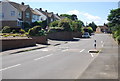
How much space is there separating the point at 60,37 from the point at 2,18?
2206 cm

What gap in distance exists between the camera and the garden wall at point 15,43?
23709mm

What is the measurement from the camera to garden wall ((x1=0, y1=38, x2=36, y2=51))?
77.8 feet

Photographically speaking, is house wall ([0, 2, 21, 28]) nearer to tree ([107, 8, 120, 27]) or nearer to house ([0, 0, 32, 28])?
house ([0, 0, 32, 28])

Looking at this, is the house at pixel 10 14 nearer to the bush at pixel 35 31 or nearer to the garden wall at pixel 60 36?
the garden wall at pixel 60 36

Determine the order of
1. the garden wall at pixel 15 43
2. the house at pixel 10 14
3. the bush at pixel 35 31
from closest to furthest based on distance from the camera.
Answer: the garden wall at pixel 15 43 → the bush at pixel 35 31 → the house at pixel 10 14

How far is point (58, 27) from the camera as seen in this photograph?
5278cm

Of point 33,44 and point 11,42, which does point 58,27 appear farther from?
point 11,42


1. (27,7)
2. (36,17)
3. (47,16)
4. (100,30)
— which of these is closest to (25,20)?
(27,7)

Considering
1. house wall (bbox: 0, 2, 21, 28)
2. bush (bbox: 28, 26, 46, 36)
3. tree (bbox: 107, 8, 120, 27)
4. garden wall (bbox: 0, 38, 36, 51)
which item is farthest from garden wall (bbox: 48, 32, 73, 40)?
tree (bbox: 107, 8, 120, 27)

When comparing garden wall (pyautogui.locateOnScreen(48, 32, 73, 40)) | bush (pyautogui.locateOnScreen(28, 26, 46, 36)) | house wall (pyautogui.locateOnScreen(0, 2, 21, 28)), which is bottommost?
Answer: garden wall (pyautogui.locateOnScreen(48, 32, 73, 40))

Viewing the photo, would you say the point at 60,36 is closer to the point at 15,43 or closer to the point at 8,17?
the point at 8,17

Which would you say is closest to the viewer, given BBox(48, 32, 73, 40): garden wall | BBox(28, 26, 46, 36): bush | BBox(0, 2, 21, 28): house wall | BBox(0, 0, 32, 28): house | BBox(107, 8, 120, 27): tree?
BBox(28, 26, 46, 36): bush

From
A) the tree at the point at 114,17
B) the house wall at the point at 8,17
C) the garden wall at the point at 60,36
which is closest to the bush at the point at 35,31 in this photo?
the garden wall at the point at 60,36

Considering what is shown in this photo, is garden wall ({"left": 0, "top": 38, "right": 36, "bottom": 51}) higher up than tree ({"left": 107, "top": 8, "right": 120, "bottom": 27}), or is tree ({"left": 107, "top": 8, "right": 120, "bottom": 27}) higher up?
tree ({"left": 107, "top": 8, "right": 120, "bottom": 27})
